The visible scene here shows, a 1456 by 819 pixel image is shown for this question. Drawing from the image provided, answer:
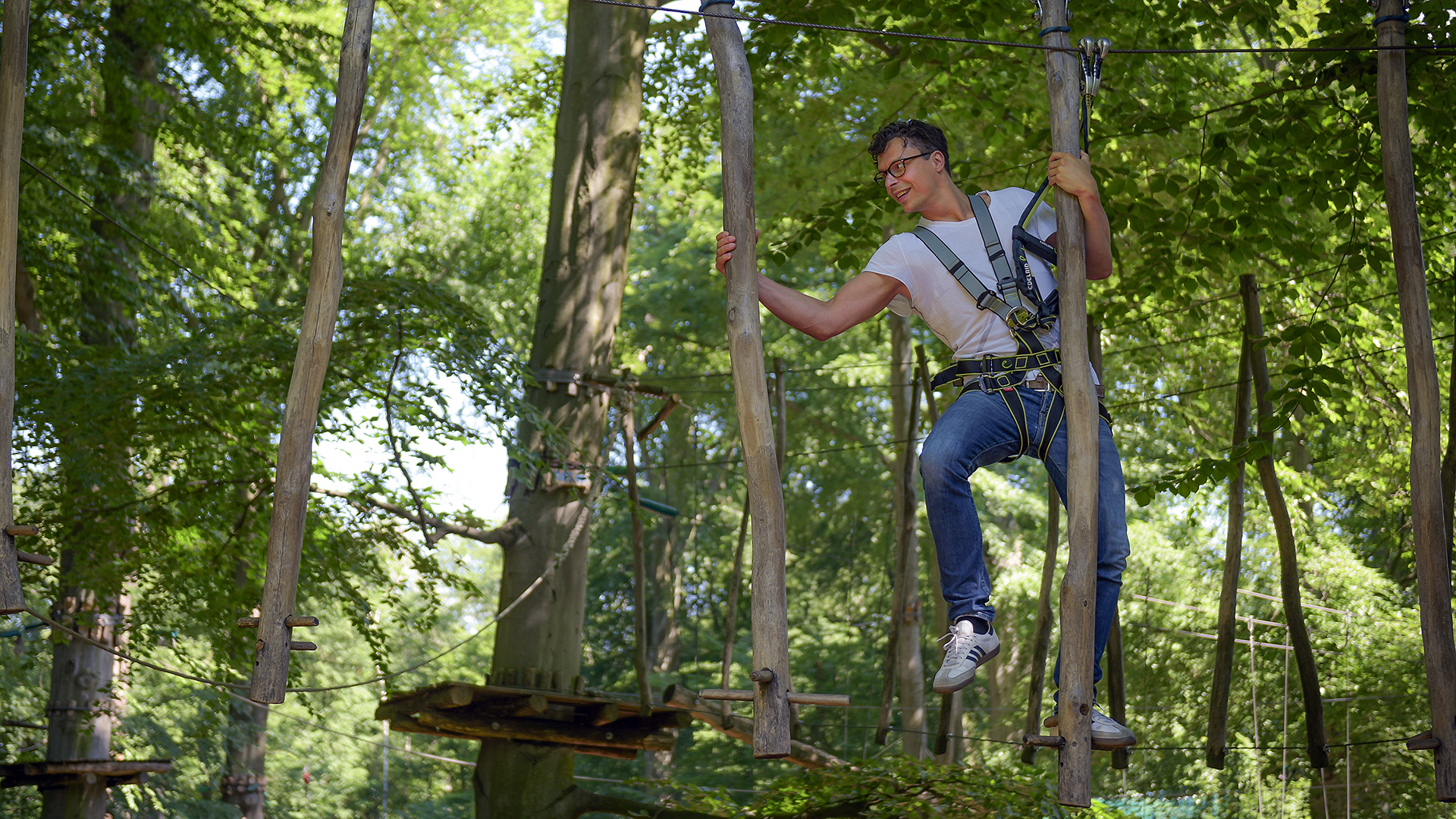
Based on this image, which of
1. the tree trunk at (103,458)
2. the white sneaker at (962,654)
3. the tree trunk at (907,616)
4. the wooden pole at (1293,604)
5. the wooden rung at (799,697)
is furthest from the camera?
the tree trunk at (907,616)

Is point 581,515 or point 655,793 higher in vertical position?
point 581,515

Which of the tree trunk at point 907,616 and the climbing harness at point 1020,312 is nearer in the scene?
the climbing harness at point 1020,312

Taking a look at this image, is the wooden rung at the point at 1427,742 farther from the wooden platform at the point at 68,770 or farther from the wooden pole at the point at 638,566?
the wooden platform at the point at 68,770

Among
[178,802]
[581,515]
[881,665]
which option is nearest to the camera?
[581,515]

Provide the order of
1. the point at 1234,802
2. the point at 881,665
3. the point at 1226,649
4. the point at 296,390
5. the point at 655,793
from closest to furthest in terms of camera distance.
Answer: the point at 296,390
the point at 1226,649
the point at 1234,802
the point at 655,793
the point at 881,665

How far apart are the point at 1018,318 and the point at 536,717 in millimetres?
4818

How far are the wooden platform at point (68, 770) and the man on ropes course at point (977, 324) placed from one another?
7.32m

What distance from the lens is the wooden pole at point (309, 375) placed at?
340cm

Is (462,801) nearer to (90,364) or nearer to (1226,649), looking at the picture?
(90,364)

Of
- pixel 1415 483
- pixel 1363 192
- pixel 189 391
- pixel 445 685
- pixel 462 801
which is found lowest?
pixel 462 801

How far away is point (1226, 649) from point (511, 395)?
158 inches

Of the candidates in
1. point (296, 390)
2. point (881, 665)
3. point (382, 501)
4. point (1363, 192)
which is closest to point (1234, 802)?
point (881, 665)

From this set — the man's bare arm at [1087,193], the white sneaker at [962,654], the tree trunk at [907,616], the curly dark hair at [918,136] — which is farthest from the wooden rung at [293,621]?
the tree trunk at [907,616]

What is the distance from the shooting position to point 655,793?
17.0 meters
